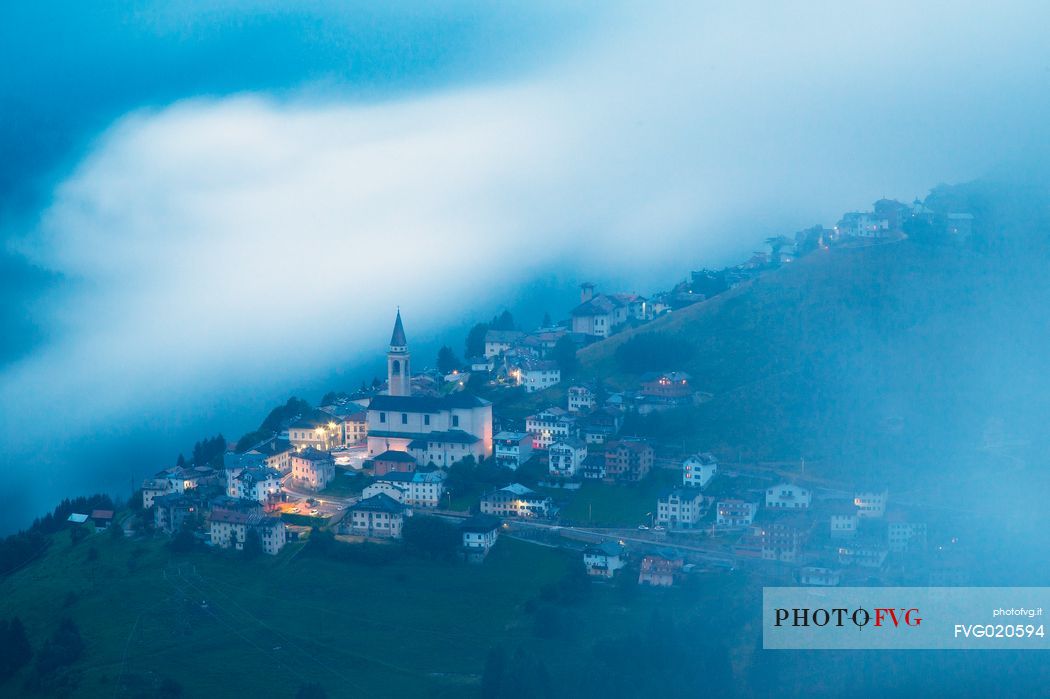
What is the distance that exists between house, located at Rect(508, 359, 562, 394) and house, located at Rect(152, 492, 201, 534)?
1306cm

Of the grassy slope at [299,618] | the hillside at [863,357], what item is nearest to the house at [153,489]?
the grassy slope at [299,618]

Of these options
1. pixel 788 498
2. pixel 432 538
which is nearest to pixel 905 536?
pixel 788 498

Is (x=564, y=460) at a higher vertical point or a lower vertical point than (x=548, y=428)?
lower

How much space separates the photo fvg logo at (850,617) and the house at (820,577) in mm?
1076

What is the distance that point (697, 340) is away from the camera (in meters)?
51.8

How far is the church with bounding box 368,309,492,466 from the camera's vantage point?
143 ft

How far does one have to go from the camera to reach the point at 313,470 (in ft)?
140

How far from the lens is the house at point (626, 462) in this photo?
41594mm

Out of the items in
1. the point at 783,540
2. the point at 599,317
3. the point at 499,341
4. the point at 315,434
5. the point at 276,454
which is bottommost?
the point at 783,540

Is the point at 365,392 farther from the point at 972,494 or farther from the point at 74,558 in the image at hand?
the point at 972,494

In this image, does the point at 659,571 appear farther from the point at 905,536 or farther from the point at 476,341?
the point at 476,341

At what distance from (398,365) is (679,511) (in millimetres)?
12936

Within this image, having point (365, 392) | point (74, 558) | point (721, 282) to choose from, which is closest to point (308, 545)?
point (74, 558)

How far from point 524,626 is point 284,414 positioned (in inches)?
694
